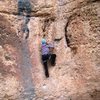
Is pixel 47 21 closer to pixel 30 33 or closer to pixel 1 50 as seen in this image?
pixel 30 33

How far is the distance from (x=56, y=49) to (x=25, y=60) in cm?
144

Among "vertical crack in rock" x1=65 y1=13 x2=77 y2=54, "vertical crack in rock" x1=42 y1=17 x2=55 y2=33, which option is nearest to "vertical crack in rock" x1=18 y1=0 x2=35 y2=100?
"vertical crack in rock" x1=42 y1=17 x2=55 y2=33

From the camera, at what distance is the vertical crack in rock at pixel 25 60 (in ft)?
37.7

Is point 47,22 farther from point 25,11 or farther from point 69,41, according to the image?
point 69,41

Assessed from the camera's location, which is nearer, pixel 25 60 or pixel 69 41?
pixel 25 60

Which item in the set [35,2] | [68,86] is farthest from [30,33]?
[68,86]

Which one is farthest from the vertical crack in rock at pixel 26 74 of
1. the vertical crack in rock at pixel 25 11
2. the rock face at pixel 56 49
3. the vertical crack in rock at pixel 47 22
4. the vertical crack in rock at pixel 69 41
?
Answer: the vertical crack in rock at pixel 69 41

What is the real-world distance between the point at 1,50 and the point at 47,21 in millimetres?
2697

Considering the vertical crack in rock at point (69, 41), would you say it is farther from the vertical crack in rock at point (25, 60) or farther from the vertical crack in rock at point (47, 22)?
the vertical crack in rock at point (25, 60)

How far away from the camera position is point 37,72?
478 inches

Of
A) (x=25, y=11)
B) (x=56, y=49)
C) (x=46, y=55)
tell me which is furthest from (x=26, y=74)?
(x=25, y=11)

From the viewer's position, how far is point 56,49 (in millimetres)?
12602

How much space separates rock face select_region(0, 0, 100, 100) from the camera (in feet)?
37.6

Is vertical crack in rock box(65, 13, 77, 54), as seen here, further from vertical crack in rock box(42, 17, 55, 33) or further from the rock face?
vertical crack in rock box(42, 17, 55, 33)
